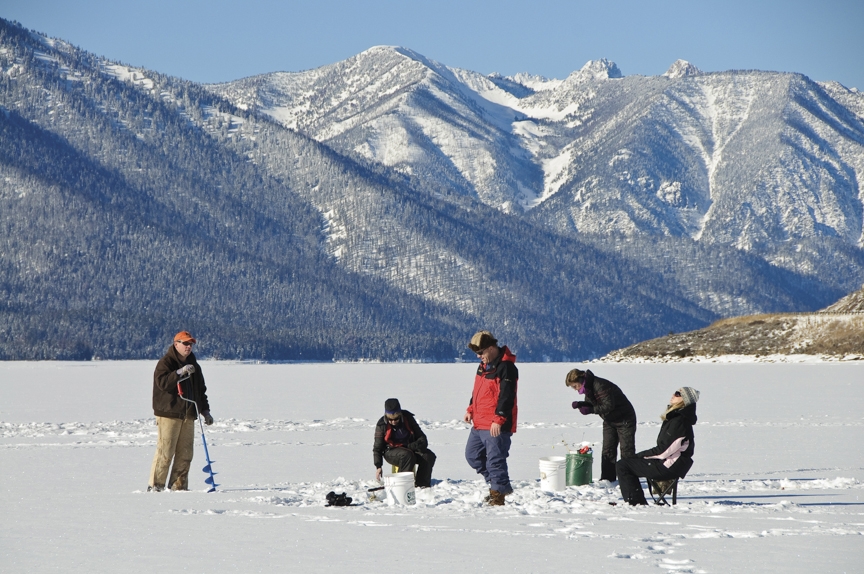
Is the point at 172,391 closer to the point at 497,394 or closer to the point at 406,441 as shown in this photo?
the point at 406,441

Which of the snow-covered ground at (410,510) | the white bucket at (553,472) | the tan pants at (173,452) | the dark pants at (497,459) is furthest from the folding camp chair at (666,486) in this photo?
the tan pants at (173,452)

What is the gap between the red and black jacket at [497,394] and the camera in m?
12.3

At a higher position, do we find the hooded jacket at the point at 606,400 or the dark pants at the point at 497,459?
the hooded jacket at the point at 606,400

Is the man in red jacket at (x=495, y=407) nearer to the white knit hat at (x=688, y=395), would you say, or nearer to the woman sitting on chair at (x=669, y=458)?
the woman sitting on chair at (x=669, y=458)

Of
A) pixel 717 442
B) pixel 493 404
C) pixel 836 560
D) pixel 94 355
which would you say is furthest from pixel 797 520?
pixel 94 355

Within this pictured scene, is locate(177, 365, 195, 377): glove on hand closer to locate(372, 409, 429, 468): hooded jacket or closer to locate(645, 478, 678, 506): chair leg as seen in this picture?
locate(372, 409, 429, 468): hooded jacket

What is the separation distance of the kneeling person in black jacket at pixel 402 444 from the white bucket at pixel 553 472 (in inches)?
51.8

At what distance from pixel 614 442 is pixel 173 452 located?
17.4 ft

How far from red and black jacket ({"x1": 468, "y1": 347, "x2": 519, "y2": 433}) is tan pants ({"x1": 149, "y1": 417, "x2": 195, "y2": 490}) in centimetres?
353

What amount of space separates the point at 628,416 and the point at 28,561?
712cm

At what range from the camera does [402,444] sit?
13.5 metres

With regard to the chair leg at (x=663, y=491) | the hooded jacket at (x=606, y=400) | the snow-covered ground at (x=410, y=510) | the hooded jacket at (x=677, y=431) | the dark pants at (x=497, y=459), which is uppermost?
the hooded jacket at (x=606, y=400)

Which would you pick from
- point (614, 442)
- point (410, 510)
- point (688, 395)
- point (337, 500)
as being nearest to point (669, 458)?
point (688, 395)

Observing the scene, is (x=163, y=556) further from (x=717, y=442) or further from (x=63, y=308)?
(x=63, y=308)
